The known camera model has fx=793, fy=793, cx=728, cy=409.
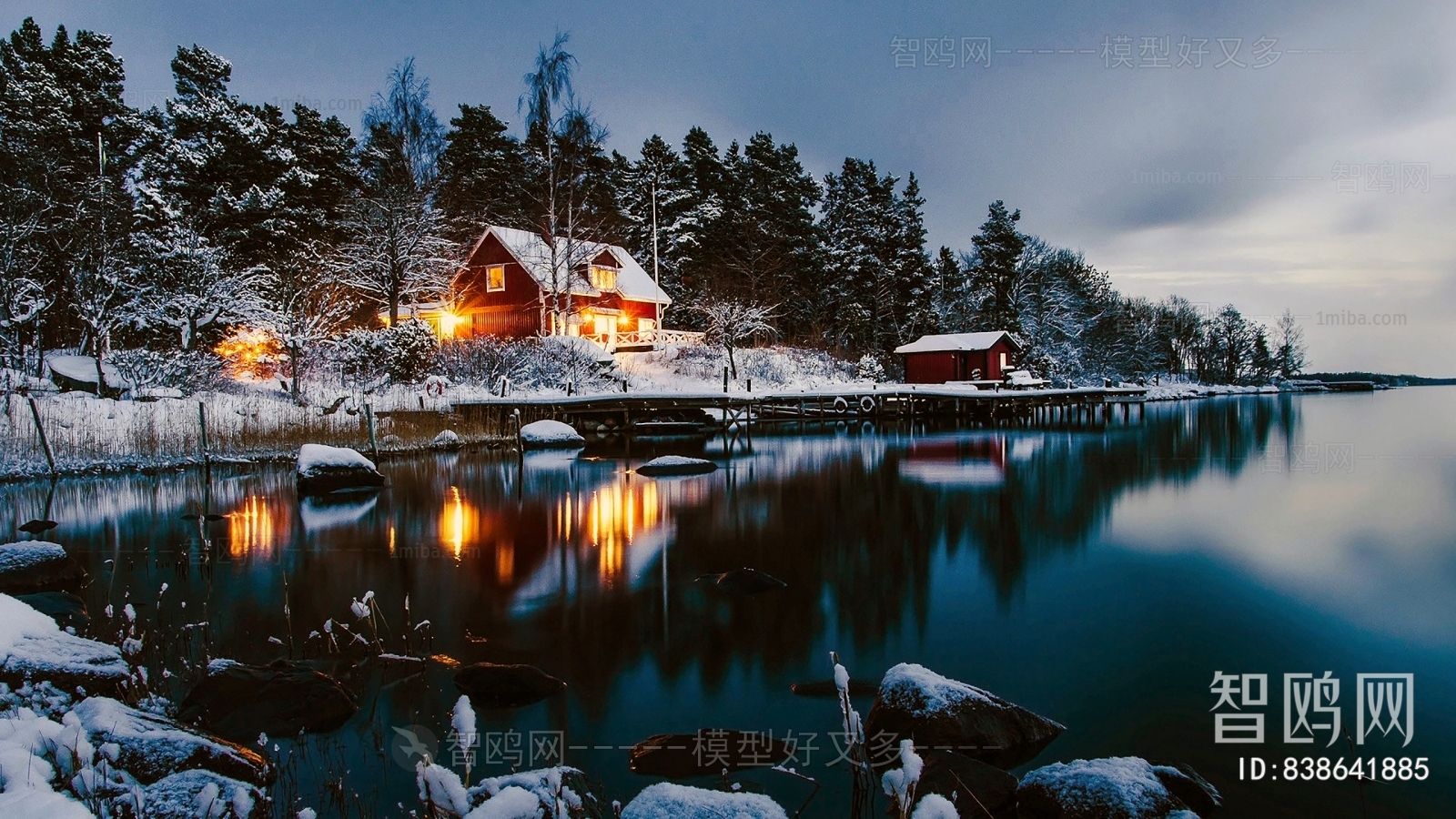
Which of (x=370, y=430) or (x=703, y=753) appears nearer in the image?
(x=703, y=753)

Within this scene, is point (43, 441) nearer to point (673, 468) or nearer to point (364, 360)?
point (364, 360)

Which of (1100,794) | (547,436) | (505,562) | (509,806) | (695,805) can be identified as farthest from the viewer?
(547,436)

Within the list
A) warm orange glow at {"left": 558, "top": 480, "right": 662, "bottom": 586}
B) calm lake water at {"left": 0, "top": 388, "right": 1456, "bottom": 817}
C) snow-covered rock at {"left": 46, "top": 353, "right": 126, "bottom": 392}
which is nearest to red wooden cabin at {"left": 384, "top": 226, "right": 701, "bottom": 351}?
snow-covered rock at {"left": 46, "top": 353, "right": 126, "bottom": 392}

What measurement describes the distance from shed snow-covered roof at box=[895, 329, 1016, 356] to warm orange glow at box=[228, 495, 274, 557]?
41.7 m

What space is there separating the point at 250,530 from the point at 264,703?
29.3 ft

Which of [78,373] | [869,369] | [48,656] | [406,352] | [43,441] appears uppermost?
[406,352]

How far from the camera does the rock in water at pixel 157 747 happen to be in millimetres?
4309

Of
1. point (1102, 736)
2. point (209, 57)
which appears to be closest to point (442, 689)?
point (1102, 736)

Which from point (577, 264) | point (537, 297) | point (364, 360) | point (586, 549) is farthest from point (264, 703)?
point (537, 297)

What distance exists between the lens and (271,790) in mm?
4785

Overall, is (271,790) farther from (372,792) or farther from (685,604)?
(685,604)

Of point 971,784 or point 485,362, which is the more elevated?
point 485,362

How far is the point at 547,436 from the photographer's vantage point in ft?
92.9

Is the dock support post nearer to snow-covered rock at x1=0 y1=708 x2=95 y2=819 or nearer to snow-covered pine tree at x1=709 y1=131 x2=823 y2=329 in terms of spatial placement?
snow-covered rock at x1=0 y1=708 x2=95 y2=819
